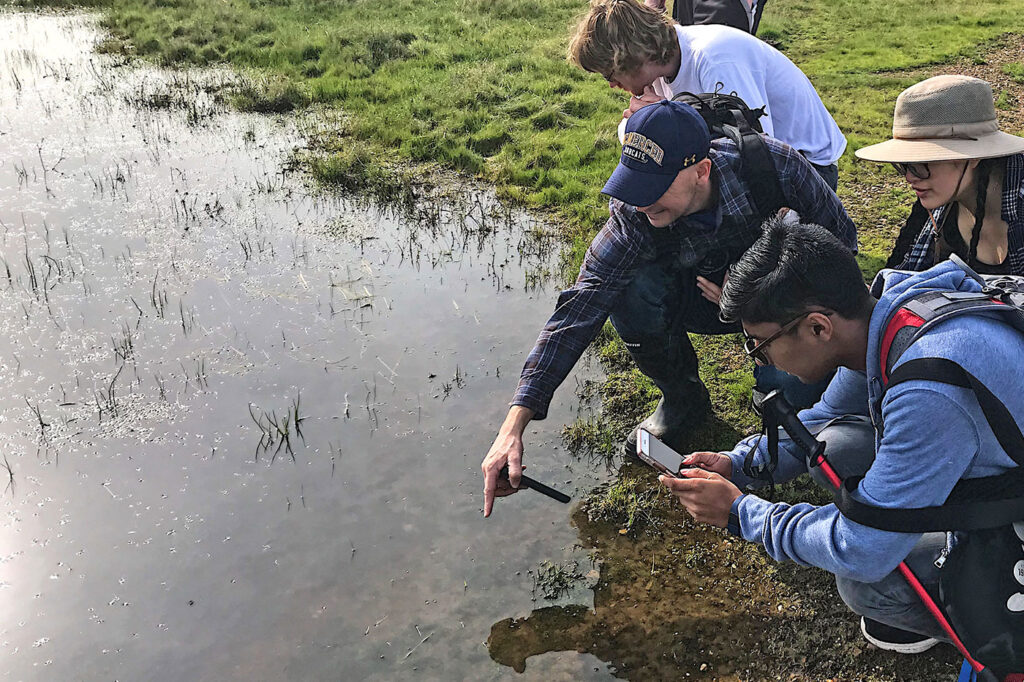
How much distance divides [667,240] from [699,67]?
1040 millimetres

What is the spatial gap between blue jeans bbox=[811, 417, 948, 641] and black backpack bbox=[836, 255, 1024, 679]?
0.39 ft

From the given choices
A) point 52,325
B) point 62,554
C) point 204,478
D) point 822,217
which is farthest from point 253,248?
point 822,217

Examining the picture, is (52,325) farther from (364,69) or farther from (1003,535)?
(364,69)

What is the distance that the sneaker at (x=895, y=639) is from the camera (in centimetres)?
313

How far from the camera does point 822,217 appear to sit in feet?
11.9

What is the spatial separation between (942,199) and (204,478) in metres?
3.63

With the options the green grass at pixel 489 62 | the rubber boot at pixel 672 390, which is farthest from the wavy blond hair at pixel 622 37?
the green grass at pixel 489 62

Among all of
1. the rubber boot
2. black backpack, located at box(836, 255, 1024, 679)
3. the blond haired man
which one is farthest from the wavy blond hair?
black backpack, located at box(836, 255, 1024, 679)

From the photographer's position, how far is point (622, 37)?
4.00m

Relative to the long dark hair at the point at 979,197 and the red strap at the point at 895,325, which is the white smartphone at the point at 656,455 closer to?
the red strap at the point at 895,325

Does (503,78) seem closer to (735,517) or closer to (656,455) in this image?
(656,455)

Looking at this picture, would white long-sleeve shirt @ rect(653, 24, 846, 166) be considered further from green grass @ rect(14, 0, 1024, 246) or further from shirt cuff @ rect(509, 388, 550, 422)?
green grass @ rect(14, 0, 1024, 246)

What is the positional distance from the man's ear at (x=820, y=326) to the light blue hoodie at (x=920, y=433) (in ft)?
0.40

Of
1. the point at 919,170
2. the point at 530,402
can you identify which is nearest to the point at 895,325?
the point at 530,402
